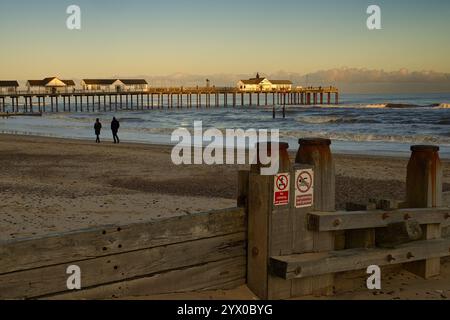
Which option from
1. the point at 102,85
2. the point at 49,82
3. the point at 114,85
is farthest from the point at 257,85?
the point at 49,82

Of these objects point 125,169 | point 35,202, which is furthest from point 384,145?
point 35,202

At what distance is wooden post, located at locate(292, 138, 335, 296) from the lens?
4.49 m

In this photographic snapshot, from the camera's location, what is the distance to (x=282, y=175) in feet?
14.0

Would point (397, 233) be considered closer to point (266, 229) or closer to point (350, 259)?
point (350, 259)

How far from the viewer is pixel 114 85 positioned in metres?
113

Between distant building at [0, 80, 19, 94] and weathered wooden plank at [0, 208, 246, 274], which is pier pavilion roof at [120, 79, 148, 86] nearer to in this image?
distant building at [0, 80, 19, 94]

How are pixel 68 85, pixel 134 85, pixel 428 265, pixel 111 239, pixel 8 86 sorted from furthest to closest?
pixel 134 85, pixel 68 85, pixel 8 86, pixel 428 265, pixel 111 239

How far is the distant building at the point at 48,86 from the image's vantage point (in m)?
101

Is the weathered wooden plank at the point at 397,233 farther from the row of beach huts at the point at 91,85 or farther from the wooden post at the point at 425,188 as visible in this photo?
the row of beach huts at the point at 91,85

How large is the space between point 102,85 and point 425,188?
111m

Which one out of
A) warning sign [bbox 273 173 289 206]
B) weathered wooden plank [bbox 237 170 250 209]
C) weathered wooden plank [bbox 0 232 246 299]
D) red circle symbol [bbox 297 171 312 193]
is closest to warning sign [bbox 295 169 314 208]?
red circle symbol [bbox 297 171 312 193]

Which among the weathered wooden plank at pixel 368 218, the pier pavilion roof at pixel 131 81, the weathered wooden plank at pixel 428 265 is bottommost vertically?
the weathered wooden plank at pixel 428 265

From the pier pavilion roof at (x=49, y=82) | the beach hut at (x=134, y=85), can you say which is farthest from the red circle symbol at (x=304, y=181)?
the beach hut at (x=134, y=85)

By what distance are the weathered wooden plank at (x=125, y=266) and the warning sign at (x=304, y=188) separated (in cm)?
55
